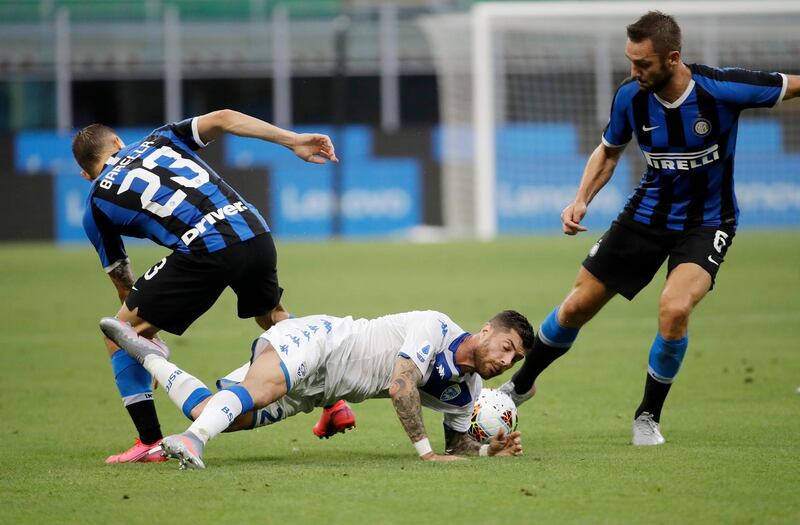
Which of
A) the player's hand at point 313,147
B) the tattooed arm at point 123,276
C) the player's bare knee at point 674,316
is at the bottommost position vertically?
the player's bare knee at point 674,316

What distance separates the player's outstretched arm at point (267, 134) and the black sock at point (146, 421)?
1463 mm

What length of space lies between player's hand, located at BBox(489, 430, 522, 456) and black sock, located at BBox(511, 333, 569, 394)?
103 centimetres

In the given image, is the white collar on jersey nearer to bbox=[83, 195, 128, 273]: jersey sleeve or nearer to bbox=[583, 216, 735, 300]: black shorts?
bbox=[583, 216, 735, 300]: black shorts

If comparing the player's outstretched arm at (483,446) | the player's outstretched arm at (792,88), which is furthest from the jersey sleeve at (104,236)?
the player's outstretched arm at (792,88)

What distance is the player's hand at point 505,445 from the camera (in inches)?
251

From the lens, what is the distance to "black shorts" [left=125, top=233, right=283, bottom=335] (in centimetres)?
646

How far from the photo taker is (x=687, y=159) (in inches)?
271

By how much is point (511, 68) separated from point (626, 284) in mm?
17557

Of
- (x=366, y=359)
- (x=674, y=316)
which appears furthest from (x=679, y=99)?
(x=366, y=359)

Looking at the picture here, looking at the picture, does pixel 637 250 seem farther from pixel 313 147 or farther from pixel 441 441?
pixel 313 147

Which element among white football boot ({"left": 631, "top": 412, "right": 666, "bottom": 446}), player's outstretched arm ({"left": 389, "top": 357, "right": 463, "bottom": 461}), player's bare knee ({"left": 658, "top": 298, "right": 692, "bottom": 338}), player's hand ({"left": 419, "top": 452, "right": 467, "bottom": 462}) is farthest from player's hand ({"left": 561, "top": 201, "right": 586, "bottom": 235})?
player's hand ({"left": 419, "top": 452, "right": 467, "bottom": 462})

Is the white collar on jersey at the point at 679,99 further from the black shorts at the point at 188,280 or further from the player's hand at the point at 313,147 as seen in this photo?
the black shorts at the point at 188,280

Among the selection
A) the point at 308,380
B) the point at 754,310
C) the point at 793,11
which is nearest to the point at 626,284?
the point at 308,380

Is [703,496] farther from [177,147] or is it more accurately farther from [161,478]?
[177,147]
